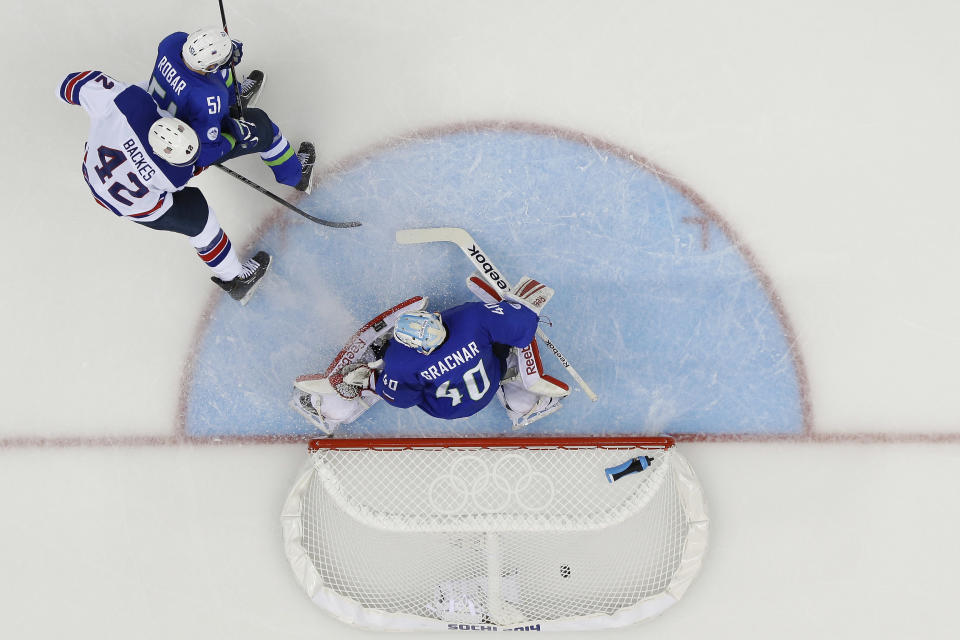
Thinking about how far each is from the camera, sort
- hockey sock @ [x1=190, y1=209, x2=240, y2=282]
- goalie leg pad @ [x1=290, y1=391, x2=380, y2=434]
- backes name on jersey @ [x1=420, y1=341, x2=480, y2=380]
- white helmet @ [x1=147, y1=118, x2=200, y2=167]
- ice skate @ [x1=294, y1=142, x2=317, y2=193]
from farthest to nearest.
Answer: ice skate @ [x1=294, y1=142, x2=317, y2=193], goalie leg pad @ [x1=290, y1=391, x2=380, y2=434], hockey sock @ [x1=190, y1=209, x2=240, y2=282], backes name on jersey @ [x1=420, y1=341, x2=480, y2=380], white helmet @ [x1=147, y1=118, x2=200, y2=167]

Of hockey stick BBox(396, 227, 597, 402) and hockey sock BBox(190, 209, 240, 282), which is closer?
hockey sock BBox(190, 209, 240, 282)

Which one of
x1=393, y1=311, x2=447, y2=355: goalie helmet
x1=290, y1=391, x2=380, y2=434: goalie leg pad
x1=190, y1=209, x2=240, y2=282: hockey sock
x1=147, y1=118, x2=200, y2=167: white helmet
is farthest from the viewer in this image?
x1=290, y1=391, x2=380, y2=434: goalie leg pad

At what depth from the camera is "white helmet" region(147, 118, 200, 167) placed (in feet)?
8.07

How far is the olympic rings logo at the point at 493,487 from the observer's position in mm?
3133

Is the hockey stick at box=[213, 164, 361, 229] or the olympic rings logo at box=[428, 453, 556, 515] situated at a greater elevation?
the hockey stick at box=[213, 164, 361, 229]

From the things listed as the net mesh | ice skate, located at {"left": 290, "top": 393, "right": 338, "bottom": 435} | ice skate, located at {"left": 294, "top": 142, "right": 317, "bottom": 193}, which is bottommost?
the net mesh

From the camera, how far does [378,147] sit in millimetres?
3164

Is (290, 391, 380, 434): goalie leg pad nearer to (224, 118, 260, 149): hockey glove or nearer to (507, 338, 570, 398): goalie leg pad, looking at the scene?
(507, 338, 570, 398): goalie leg pad

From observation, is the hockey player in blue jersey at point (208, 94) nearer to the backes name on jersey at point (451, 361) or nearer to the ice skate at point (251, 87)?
the ice skate at point (251, 87)

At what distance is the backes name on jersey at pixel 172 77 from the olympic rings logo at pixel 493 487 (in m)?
1.88

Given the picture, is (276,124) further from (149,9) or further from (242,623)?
(242,623)

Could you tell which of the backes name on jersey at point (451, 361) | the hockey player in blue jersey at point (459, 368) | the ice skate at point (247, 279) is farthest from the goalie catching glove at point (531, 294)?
the ice skate at point (247, 279)

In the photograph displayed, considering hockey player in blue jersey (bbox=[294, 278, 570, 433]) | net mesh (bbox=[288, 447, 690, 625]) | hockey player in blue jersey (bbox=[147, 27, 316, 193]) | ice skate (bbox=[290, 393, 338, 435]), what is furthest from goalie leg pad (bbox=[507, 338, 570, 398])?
hockey player in blue jersey (bbox=[147, 27, 316, 193])

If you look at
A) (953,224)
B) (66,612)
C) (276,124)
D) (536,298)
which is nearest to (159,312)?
(276,124)
